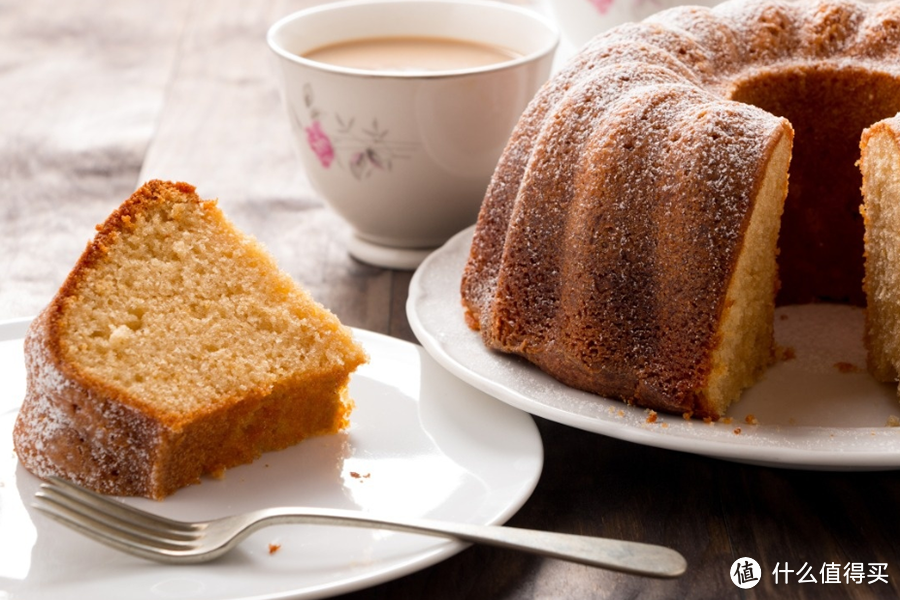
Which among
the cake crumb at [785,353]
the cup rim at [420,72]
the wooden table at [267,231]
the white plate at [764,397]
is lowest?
the wooden table at [267,231]

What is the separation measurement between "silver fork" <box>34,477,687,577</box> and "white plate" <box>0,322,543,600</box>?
0.08 ft

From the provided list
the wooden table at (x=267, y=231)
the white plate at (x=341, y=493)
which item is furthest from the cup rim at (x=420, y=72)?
the white plate at (x=341, y=493)

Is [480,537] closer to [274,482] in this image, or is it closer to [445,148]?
[274,482]

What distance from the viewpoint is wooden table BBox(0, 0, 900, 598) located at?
1371 mm

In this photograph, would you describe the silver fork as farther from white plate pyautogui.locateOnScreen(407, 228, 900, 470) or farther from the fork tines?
white plate pyautogui.locateOnScreen(407, 228, 900, 470)

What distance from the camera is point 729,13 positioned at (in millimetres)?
1974

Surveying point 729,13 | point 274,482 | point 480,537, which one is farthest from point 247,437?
point 729,13

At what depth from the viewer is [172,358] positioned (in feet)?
4.85

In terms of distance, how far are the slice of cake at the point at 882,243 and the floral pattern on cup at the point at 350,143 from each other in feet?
2.88

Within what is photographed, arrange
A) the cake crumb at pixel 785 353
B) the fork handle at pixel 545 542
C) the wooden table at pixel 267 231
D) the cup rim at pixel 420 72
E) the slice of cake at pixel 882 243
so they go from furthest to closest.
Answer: the cup rim at pixel 420 72 < the cake crumb at pixel 785 353 < the slice of cake at pixel 882 243 < the wooden table at pixel 267 231 < the fork handle at pixel 545 542

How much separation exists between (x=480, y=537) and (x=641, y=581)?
Answer: 23 cm

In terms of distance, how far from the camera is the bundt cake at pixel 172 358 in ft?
4.68

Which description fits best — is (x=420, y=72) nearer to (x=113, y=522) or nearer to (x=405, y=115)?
(x=405, y=115)

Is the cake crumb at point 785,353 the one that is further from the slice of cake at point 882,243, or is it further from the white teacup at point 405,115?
the white teacup at point 405,115
